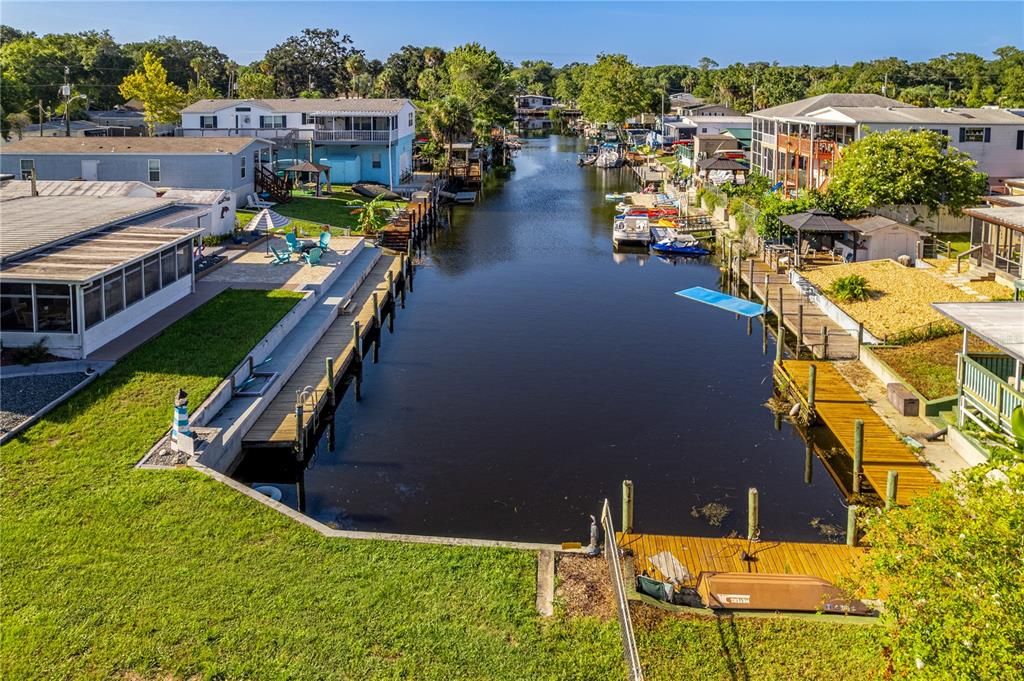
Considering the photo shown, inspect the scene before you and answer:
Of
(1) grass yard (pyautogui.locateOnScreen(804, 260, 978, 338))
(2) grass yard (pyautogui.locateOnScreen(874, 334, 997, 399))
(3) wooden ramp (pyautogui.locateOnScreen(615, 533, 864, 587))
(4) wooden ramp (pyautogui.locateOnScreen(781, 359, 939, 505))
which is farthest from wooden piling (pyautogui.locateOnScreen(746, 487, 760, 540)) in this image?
(1) grass yard (pyautogui.locateOnScreen(804, 260, 978, 338))

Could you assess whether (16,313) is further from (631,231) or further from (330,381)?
(631,231)

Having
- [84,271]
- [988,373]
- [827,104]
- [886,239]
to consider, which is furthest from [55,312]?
[827,104]

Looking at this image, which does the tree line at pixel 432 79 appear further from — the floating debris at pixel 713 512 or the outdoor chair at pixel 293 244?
the floating debris at pixel 713 512

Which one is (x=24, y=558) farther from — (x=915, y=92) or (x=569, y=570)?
(x=915, y=92)

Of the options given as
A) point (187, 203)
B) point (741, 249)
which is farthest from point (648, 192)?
point (187, 203)

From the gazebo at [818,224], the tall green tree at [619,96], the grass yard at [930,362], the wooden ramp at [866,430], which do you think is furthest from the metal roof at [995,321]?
the tall green tree at [619,96]

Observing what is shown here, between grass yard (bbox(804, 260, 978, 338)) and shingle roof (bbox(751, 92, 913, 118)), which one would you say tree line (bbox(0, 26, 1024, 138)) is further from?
grass yard (bbox(804, 260, 978, 338))
